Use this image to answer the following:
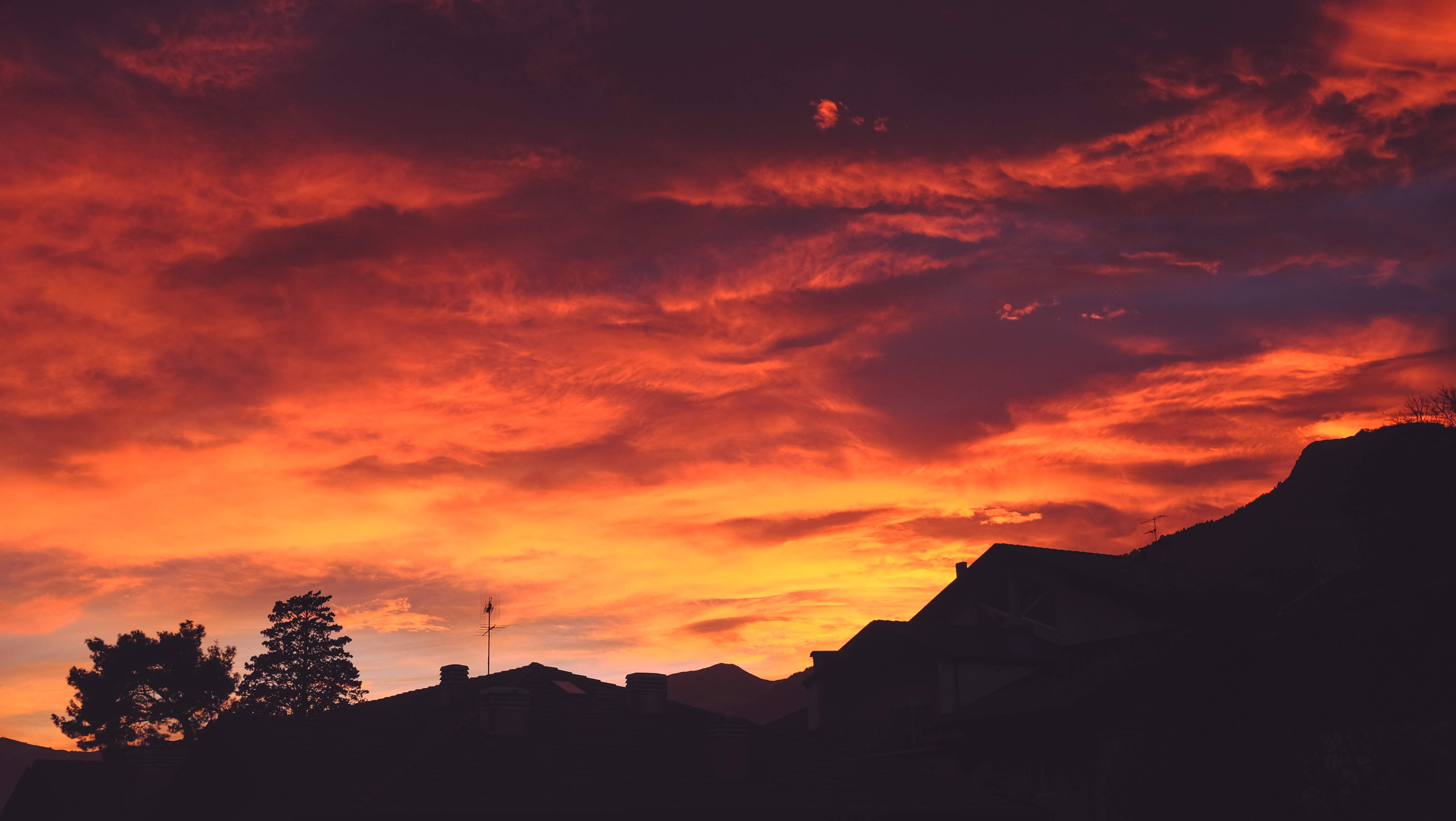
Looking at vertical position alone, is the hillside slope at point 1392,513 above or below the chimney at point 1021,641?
above

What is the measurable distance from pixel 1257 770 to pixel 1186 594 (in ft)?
41.7

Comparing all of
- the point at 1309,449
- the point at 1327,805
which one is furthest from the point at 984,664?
the point at 1309,449

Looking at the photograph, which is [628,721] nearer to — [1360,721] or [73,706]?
[1360,721]

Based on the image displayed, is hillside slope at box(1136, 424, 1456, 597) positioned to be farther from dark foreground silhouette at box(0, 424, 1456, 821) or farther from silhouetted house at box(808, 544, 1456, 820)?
silhouetted house at box(808, 544, 1456, 820)

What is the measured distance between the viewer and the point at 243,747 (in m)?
23.8

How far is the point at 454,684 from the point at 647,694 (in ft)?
18.7

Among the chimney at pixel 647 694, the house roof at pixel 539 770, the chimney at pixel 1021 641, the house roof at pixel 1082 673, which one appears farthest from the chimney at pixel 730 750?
the chimney at pixel 1021 641

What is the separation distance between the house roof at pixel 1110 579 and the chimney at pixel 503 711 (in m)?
26.7

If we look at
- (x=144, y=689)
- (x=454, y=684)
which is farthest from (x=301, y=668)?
(x=454, y=684)

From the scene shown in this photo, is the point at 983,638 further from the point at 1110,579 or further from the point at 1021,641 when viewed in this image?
the point at 1110,579

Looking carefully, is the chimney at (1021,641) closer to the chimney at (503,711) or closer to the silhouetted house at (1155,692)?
the silhouetted house at (1155,692)

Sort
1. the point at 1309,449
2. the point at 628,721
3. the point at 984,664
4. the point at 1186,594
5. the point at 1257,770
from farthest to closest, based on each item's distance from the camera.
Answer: the point at 1309,449, the point at 1186,594, the point at 984,664, the point at 1257,770, the point at 628,721

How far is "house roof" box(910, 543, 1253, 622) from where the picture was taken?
141ft

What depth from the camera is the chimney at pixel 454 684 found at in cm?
3072
